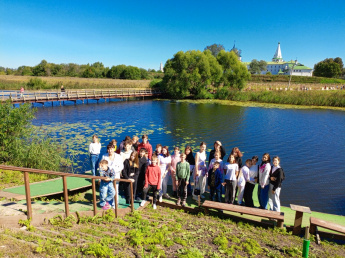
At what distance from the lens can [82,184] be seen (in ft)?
25.0

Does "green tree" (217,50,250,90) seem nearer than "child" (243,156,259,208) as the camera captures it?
No

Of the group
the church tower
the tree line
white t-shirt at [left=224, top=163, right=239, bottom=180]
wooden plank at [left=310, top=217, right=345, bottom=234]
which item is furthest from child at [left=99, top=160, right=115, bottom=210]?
the church tower

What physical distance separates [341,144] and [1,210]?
Answer: 749 inches

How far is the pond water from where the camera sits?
9.73 metres

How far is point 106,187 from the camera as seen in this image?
5676 mm

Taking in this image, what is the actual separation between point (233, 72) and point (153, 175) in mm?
43593

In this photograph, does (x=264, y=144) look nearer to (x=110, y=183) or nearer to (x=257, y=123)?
(x=257, y=123)

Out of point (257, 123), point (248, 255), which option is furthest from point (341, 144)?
point (248, 255)

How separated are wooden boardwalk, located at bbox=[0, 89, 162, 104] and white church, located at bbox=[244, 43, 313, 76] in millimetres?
75351

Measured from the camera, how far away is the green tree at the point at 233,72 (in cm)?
4606

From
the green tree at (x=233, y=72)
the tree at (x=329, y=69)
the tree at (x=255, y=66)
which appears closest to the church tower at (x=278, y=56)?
the tree at (x=255, y=66)

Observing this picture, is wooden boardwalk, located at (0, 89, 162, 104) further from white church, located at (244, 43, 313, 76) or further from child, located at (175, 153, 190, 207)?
white church, located at (244, 43, 313, 76)

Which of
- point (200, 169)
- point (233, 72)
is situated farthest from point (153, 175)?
point (233, 72)

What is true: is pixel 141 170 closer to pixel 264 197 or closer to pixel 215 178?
pixel 215 178
